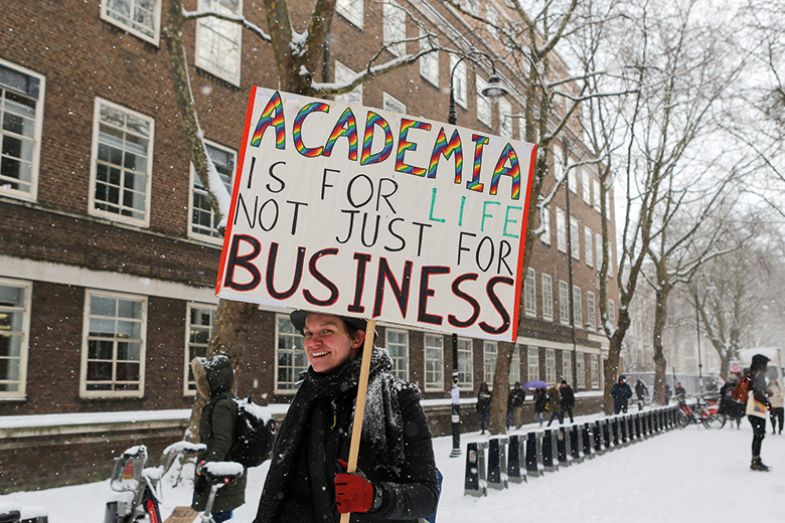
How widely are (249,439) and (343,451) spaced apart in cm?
266

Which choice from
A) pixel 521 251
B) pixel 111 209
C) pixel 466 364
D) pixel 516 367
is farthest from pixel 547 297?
pixel 521 251

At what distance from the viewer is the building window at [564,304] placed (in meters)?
37.0

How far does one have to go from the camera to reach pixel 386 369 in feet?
9.31

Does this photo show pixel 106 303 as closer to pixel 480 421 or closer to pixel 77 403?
pixel 77 403

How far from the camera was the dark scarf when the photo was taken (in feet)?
8.57

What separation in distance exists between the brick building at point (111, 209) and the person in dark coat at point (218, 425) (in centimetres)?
842

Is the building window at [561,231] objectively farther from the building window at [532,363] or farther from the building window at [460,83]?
the building window at [460,83]

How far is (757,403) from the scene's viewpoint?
11.7m

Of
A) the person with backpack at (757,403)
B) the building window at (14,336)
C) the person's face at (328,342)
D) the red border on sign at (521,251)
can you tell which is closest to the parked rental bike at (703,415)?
the person with backpack at (757,403)

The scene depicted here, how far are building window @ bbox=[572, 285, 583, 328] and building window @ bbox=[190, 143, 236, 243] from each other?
85.6 ft

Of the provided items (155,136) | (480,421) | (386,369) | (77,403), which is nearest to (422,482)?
(386,369)

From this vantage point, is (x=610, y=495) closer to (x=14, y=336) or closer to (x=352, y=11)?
(x=14, y=336)

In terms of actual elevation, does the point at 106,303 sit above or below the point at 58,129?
below

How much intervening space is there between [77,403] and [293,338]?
21.0ft
